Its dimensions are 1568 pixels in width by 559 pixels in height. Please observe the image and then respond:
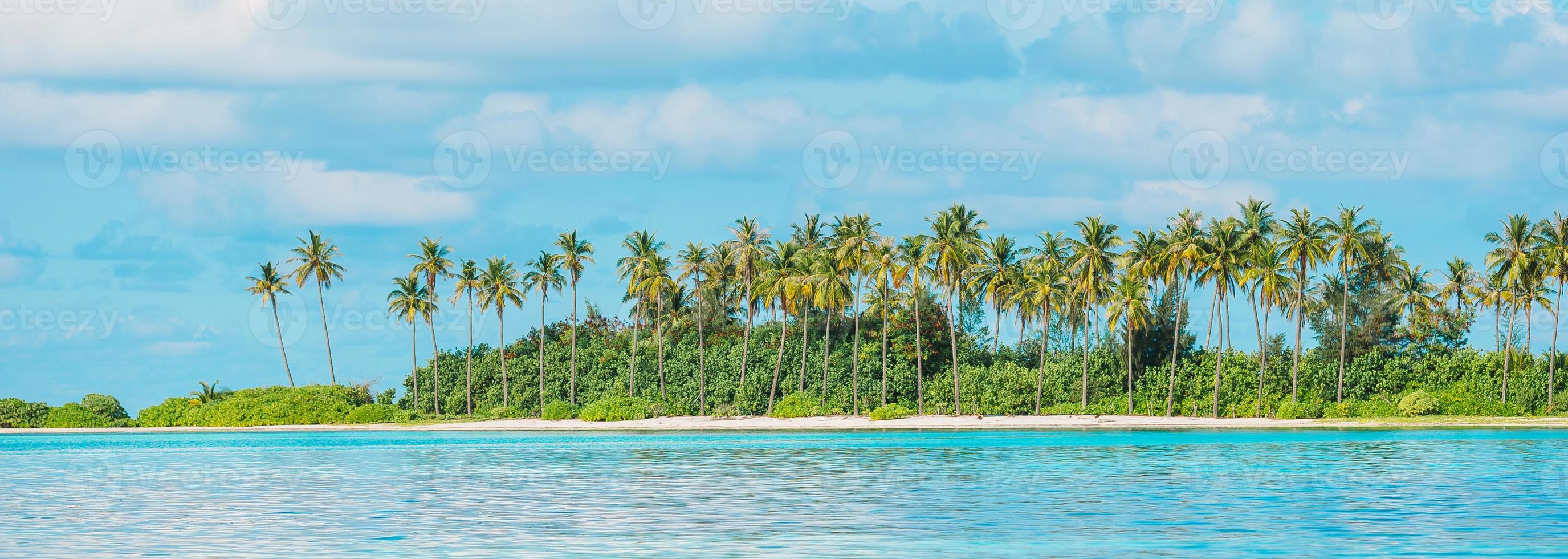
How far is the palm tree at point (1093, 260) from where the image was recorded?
274ft

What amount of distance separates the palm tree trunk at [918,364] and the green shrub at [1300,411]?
20175 mm

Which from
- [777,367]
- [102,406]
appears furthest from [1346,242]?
[102,406]

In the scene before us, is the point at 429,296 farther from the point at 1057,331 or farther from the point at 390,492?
the point at 390,492

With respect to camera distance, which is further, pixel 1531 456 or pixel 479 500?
pixel 1531 456

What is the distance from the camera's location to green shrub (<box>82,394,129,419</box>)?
98.3m

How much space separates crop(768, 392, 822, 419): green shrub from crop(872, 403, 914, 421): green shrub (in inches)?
165

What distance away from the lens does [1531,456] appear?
4491cm

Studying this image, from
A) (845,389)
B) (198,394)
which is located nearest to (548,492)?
(845,389)

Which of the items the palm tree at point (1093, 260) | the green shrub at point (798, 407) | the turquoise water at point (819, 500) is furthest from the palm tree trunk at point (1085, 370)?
the turquoise water at point (819, 500)

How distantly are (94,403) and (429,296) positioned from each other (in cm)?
2278

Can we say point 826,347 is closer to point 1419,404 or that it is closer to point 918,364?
point 918,364

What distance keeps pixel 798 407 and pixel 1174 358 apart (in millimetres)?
22631

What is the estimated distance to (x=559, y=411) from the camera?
94938mm

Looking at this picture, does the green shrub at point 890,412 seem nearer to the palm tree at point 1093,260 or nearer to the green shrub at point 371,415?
the palm tree at point 1093,260
